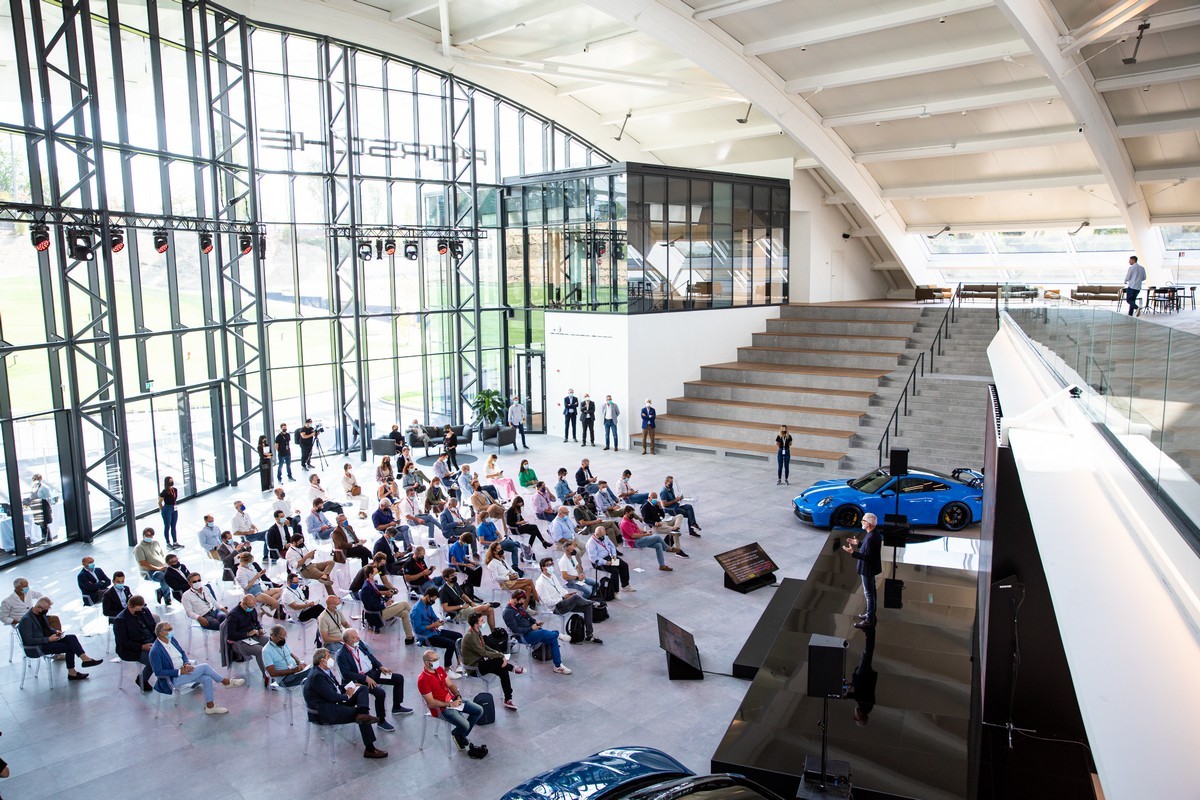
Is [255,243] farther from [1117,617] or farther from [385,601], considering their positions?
[1117,617]

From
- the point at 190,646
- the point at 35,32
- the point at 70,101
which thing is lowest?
the point at 190,646

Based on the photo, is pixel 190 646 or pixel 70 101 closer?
pixel 190 646

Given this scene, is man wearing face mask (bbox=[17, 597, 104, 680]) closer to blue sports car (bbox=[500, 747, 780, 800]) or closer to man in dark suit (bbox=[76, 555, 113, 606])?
man in dark suit (bbox=[76, 555, 113, 606])

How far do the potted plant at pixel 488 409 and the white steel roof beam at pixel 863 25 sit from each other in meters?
12.0

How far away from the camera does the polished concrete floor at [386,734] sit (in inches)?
300

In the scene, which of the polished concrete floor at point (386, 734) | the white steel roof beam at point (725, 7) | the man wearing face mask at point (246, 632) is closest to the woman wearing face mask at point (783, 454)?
the polished concrete floor at point (386, 734)

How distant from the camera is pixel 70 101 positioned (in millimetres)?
14789

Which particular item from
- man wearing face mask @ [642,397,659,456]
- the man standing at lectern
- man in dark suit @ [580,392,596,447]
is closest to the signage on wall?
man in dark suit @ [580,392,596,447]

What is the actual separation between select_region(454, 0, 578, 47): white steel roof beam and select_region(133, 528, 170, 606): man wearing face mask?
1645cm

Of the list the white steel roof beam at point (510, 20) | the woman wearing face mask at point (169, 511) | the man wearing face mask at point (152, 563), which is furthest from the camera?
the white steel roof beam at point (510, 20)

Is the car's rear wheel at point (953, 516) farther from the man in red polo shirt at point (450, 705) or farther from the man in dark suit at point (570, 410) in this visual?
the man in dark suit at point (570, 410)

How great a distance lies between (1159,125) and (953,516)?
459 inches

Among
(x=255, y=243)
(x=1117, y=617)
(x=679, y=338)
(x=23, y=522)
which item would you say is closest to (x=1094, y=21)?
(x=679, y=338)

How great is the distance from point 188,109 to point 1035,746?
19661mm
